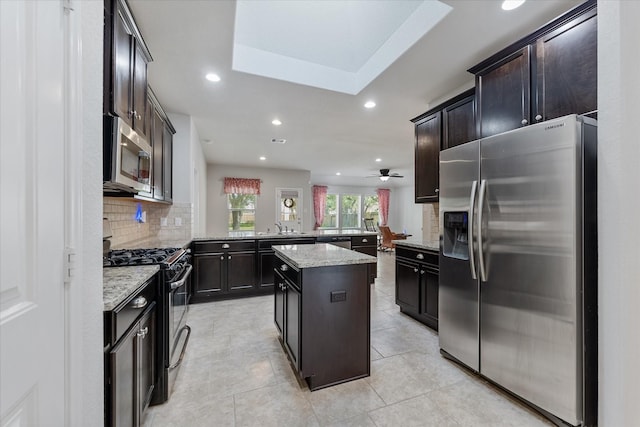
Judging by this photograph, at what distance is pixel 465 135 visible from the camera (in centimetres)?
260

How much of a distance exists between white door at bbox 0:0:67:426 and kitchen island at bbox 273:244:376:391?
1.22 meters

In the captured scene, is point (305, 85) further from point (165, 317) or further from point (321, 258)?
point (165, 317)

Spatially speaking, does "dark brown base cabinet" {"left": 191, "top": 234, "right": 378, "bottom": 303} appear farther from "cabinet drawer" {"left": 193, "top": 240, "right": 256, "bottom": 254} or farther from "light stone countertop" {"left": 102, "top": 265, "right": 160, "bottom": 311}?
"light stone countertop" {"left": 102, "top": 265, "right": 160, "bottom": 311}

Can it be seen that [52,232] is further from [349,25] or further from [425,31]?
[349,25]

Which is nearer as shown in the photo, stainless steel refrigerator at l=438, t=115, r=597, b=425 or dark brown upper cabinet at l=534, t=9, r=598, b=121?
stainless steel refrigerator at l=438, t=115, r=597, b=425

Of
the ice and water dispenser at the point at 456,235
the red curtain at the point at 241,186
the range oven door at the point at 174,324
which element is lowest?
the range oven door at the point at 174,324

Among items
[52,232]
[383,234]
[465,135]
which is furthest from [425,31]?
[383,234]

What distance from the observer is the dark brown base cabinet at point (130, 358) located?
1.06m

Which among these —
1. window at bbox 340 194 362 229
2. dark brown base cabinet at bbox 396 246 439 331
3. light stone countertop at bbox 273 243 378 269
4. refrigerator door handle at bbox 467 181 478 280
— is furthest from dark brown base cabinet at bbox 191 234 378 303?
window at bbox 340 194 362 229

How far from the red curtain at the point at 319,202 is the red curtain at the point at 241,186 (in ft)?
8.70

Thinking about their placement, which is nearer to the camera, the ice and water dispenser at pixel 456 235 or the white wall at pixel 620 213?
the white wall at pixel 620 213

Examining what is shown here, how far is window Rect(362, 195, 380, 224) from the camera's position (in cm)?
1059

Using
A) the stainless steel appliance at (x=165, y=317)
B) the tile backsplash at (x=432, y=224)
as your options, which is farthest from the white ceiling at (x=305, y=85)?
the stainless steel appliance at (x=165, y=317)

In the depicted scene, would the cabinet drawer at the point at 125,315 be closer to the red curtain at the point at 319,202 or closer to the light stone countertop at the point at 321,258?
the light stone countertop at the point at 321,258
